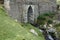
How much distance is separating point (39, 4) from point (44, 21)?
2.92 metres

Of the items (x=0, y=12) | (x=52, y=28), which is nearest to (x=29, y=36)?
(x=0, y=12)

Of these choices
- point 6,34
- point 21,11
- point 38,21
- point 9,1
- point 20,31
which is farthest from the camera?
point 38,21

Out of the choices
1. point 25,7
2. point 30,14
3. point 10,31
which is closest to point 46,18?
point 30,14

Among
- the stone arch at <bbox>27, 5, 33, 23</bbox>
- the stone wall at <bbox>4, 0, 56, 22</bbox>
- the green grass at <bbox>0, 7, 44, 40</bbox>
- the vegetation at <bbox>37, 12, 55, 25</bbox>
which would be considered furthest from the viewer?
the stone arch at <bbox>27, 5, 33, 23</bbox>

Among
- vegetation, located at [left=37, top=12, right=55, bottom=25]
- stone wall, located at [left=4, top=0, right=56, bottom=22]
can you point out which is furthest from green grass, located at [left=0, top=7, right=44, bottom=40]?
vegetation, located at [left=37, top=12, right=55, bottom=25]

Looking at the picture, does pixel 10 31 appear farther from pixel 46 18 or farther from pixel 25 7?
pixel 46 18

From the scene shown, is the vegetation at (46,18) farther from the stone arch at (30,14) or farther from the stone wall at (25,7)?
the stone arch at (30,14)

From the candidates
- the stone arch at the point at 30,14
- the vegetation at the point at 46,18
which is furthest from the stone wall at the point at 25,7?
the vegetation at the point at 46,18

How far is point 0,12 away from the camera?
21547 millimetres

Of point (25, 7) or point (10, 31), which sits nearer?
point (10, 31)

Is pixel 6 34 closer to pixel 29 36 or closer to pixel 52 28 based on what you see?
pixel 29 36

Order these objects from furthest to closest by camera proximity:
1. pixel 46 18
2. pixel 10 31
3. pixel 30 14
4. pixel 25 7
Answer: pixel 46 18
pixel 30 14
pixel 25 7
pixel 10 31

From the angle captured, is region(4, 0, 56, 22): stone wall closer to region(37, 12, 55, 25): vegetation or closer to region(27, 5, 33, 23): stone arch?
region(27, 5, 33, 23): stone arch

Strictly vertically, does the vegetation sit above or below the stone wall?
below
